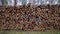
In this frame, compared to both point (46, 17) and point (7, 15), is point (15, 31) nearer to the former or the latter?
point (7, 15)

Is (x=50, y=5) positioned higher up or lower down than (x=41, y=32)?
higher up

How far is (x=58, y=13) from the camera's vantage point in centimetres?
485

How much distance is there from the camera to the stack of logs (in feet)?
15.7

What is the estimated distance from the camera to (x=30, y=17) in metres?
4.84

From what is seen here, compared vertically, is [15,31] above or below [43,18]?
below

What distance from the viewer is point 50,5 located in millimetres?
4840

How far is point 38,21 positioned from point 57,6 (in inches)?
32.4

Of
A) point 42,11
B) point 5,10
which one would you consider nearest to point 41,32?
point 42,11

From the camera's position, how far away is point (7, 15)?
488cm

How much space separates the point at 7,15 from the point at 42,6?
1230 mm

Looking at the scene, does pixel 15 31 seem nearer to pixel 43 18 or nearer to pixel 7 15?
pixel 7 15

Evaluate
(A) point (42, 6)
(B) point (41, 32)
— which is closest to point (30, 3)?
(A) point (42, 6)

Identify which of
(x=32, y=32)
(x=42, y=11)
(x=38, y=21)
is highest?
(x=42, y=11)

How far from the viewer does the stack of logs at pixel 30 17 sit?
4.80 meters
